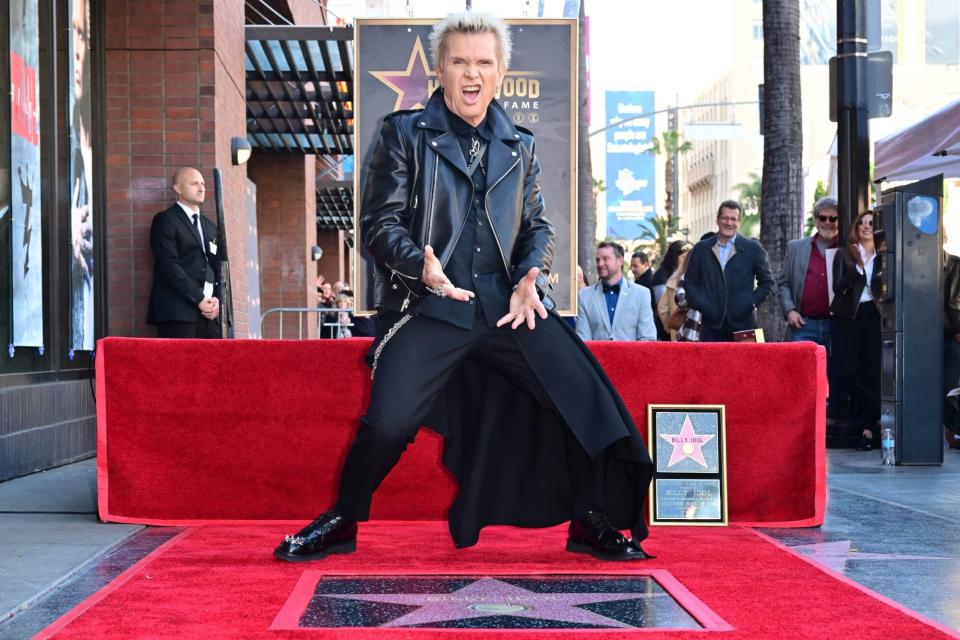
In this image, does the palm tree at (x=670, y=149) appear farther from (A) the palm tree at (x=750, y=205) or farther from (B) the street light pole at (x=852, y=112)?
(B) the street light pole at (x=852, y=112)

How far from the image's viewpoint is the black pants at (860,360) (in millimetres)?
10453

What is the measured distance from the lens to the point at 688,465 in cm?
589

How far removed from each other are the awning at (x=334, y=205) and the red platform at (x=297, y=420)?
18343 mm

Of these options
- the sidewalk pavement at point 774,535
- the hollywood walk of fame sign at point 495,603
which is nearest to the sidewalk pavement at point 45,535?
the sidewalk pavement at point 774,535

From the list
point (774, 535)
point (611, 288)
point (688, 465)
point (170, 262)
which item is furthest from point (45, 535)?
point (611, 288)

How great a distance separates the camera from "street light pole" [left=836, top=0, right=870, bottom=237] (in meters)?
11.0

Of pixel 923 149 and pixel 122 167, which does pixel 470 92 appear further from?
pixel 923 149

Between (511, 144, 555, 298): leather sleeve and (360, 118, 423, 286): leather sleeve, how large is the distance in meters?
0.40

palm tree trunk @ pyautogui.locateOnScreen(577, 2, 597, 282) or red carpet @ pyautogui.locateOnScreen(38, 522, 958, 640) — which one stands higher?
palm tree trunk @ pyautogui.locateOnScreen(577, 2, 597, 282)

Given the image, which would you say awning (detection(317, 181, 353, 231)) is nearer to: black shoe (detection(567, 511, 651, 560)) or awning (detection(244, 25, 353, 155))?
awning (detection(244, 25, 353, 155))

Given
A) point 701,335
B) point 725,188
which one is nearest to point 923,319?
point 701,335

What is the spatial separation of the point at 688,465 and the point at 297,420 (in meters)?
1.86

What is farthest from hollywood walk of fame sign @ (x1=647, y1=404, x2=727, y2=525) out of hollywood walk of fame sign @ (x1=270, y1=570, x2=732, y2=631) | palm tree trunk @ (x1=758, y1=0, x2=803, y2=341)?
palm tree trunk @ (x1=758, y1=0, x2=803, y2=341)

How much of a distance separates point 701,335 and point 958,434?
99.3 inches
